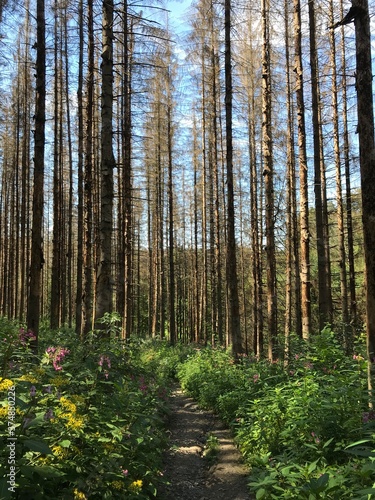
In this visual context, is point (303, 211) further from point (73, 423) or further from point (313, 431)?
point (73, 423)

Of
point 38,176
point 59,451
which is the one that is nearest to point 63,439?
point 59,451

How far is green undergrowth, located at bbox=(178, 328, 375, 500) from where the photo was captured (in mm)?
2613

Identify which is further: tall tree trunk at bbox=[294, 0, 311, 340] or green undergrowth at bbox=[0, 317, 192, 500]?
Answer: tall tree trunk at bbox=[294, 0, 311, 340]

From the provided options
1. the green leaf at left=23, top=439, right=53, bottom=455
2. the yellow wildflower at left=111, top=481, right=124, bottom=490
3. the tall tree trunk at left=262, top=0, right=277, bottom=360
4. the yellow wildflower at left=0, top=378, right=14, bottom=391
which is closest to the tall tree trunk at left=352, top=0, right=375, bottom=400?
the yellow wildflower at left=111, top=481, right=124, bottom=490

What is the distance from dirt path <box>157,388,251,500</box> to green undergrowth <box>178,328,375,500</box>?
213mm

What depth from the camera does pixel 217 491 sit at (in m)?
4.20

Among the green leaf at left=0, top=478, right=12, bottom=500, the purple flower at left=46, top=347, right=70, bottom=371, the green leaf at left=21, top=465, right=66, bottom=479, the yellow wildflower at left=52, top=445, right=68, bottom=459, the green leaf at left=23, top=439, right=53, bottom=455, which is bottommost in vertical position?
the yellow wildflower at left=52, top=445, right=68, bottom=459

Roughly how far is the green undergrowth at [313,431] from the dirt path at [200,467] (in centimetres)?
21

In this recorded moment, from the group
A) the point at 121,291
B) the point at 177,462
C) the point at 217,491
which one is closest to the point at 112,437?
the point at 217,491

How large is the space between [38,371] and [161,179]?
19654mm

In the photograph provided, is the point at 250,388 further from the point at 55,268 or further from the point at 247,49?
the point at 247,49

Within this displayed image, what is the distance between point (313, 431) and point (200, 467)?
7.19ft

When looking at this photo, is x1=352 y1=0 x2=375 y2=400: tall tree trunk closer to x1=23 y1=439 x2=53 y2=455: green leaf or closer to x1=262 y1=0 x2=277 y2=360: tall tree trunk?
x1=23 y1=439 x2=53 y2=455: green leaf

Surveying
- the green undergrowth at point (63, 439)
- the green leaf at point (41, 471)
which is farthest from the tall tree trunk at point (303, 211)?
the green leaf at point (41, 471)
